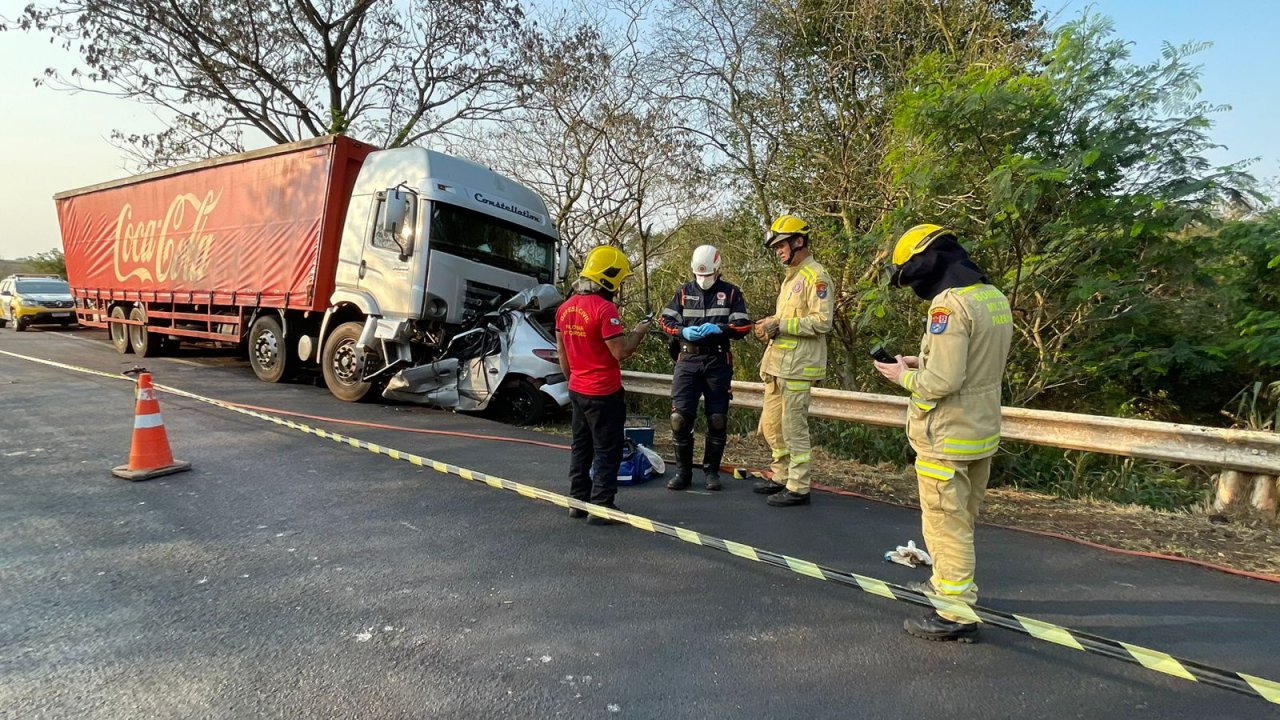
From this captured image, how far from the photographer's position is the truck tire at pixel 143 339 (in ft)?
38.6

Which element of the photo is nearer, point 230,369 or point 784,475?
point 784,475

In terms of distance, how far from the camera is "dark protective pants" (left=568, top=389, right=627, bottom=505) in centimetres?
392

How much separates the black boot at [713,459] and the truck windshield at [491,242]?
419cm

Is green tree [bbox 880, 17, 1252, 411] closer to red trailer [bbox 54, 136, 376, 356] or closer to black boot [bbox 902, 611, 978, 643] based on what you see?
black boot [bbox 902, 611, 978, 643]

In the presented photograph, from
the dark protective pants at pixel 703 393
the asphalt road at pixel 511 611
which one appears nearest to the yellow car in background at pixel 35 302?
the asphalt road at pixel 511 611

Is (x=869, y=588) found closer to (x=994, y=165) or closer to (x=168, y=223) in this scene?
(x=994, y=165)

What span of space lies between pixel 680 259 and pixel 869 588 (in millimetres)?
12006

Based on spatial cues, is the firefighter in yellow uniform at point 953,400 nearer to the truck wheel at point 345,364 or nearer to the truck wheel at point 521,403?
the truck wheel at point 521,403

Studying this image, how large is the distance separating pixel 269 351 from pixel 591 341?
24.4ft

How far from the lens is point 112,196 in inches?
477

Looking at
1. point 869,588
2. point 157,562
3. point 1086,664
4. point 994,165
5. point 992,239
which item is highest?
point 994,165

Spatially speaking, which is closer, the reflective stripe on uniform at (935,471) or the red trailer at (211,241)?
the reflective stripe on uniform at (935,471)

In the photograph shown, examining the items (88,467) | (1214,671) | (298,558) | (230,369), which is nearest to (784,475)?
(1214,671)

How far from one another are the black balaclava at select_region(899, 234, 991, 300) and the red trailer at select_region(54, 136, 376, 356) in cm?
741
